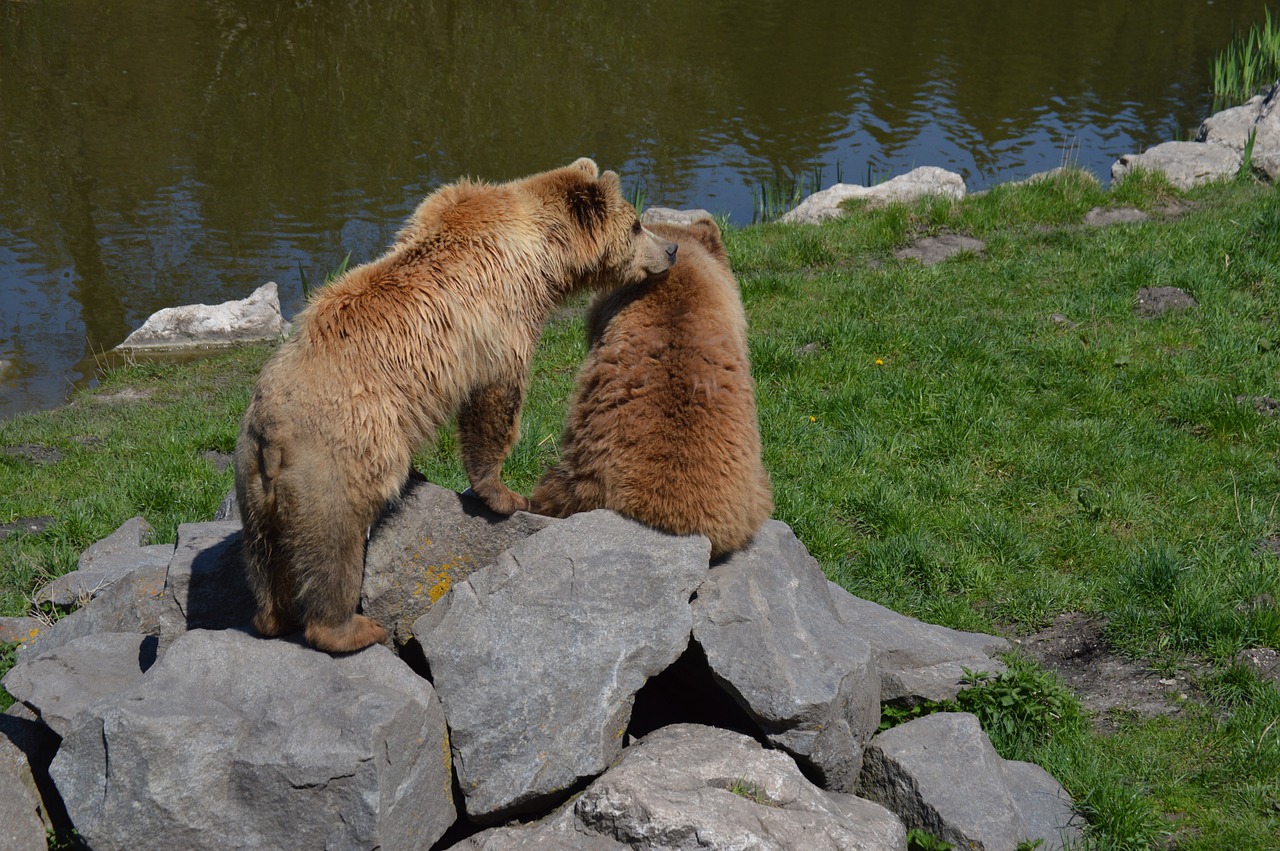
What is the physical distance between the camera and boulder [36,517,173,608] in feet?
19.1

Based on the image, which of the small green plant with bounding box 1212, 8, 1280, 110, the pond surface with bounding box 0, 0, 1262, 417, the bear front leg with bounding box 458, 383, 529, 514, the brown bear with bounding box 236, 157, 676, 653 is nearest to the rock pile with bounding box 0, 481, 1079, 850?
the bear front leg with bounding box 458, 383, 529, 514

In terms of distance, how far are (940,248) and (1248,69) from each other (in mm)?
11173

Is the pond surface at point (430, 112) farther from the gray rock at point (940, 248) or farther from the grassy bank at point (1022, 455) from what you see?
the gray rock at point (940, 248)

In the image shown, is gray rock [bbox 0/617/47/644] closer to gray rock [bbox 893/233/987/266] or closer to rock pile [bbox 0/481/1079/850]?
rock pile [bbox 0/481/1079/850]

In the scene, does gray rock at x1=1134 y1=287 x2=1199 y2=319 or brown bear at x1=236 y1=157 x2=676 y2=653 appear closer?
brown bear at x1=236 y1=157 x2=676 y2=653

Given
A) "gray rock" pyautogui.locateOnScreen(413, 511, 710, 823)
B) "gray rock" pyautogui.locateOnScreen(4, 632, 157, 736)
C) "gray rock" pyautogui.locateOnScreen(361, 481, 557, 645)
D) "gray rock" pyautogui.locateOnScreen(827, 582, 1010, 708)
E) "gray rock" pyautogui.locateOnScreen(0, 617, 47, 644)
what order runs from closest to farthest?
"gray rock" pyautogui.locateOnScreen(413, 511, 710, 823)
"gray rock" pyautogui.locateOnScreen(4, 632, 157, 736)
"gray rock" pyautogui.locateOnScreen(361, 481, 557, 645)
"gray rock" pyautogui.locateOnScreen(827, 582, 1010, 708)
"gray rock" pyautogui.locateOnScreen(0, 617, 47, 644)

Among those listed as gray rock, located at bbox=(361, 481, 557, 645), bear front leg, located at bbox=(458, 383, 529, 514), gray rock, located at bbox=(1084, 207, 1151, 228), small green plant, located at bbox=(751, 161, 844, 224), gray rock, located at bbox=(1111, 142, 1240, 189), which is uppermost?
bear front leg, located at bbox=(458, 383, 529, 514)

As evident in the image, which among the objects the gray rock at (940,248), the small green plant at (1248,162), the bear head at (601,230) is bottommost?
the gray rock at (940,248)

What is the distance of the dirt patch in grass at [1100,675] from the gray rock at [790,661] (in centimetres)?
142

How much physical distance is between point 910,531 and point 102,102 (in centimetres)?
1886

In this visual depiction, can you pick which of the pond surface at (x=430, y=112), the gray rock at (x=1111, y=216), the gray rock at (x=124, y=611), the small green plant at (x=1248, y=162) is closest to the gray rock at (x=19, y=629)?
the gray rock at (x=124, y=611)

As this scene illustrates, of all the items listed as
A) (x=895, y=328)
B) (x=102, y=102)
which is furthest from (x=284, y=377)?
(x=102, y=102)

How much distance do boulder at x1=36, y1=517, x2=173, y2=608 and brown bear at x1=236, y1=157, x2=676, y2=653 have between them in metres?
1.71

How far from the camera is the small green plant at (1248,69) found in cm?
1916
